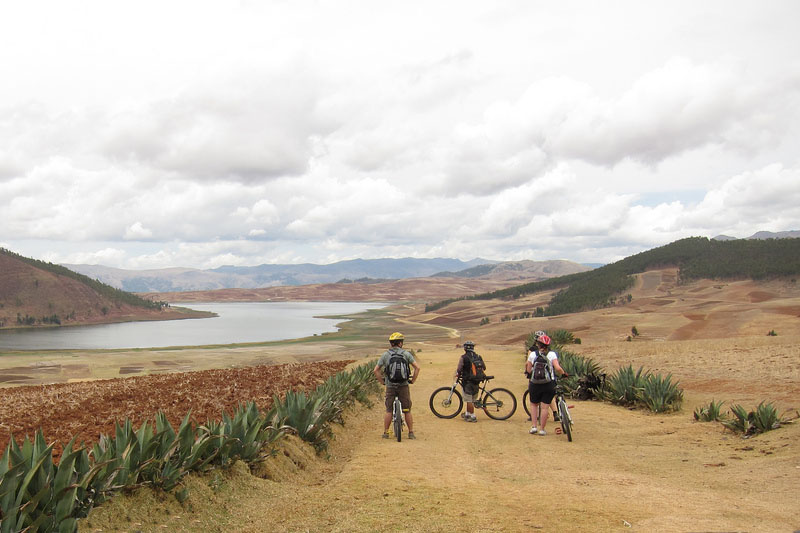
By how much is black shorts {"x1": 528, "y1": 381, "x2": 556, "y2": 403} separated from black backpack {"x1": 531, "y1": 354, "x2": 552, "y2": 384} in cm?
15

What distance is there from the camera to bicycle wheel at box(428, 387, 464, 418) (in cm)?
1323

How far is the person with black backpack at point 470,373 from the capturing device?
12.4 m

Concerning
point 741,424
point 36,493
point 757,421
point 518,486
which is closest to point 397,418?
point 518,486

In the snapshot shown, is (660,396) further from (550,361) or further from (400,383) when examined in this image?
(400,383)

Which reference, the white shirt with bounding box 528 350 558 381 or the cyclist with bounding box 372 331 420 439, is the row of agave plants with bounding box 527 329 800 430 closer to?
the white shirt with bounding box 528 350 558 381

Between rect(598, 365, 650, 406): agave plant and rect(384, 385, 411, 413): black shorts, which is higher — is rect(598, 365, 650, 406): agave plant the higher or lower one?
the lower one

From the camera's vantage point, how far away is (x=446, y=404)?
1320cm

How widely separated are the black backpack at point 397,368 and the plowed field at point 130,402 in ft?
15.3

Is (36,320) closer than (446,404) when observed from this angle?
No

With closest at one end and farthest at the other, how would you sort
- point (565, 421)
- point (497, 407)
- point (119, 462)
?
point (119, 462)
point (565, 421)
point (497, 407)

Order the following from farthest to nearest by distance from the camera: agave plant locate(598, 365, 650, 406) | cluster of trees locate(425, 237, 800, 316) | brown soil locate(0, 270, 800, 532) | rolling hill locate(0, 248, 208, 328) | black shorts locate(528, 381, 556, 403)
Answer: rolling hill locate(0, 248, 208, 328) < cluster of trees locate(425, 237, 800, 316) < agave plant locate(598, 365, 650, 406) < black shorts locate(528, 381, 556, 403) < brown soil locate(0, 270, 800, 532)

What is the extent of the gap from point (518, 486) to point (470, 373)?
17.7 ft

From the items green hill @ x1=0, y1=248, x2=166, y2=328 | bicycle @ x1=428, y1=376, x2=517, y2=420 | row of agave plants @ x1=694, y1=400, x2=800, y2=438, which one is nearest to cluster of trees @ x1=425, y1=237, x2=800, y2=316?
bicycle @ x1=428, y1=376, x2=517, y2=420

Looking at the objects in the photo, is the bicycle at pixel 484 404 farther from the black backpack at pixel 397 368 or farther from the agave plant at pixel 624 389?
the agave plant at pixel 624 389
